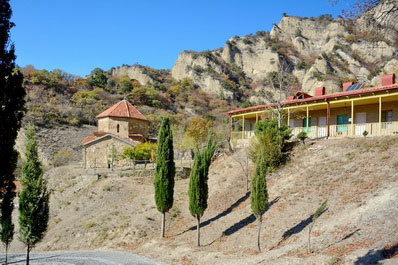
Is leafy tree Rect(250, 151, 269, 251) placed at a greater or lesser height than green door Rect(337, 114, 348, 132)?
lesser

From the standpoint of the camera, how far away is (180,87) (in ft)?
305

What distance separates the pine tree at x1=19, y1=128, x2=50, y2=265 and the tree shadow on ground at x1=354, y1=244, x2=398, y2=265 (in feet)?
45.0

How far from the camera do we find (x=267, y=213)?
53.8ft

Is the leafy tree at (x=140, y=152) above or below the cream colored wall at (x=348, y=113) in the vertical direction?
below

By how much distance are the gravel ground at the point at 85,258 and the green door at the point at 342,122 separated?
17408 millimetres

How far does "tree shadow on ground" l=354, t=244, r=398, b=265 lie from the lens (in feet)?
29.5

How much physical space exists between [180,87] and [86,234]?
248ft

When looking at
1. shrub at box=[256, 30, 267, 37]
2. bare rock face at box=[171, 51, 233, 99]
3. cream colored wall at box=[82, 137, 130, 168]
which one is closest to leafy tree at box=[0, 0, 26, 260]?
cream colored wall at box=[82, 137, 130, 168]

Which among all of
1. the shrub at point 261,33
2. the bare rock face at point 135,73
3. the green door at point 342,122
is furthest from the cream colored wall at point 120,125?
the shrub at point 261,33

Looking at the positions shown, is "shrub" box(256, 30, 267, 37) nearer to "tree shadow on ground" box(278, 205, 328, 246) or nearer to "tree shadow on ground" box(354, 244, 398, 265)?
"tree shadow on ground" box(278, 205, 328, 246)

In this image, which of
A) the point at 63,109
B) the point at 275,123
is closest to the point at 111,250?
the point at 275,123

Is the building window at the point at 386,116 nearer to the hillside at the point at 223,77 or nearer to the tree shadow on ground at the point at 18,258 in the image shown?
the tree shadow on ground at the point at 18,258

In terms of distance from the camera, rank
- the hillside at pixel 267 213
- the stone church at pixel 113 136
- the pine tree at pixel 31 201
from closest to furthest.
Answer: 1. the hillside at pixel 267 213
2. the pine tree at pixel 31 201
3. the stone church at pixel 113 136

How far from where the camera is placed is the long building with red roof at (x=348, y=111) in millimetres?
21312
